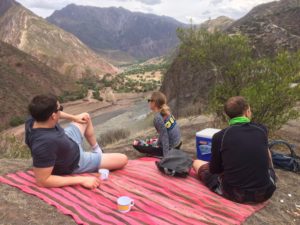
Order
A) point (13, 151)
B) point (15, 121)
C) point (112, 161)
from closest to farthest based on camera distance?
point (112, 161) < point (13, 151) < point (15, 121)

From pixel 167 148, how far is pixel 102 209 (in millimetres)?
2546

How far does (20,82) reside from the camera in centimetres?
4741

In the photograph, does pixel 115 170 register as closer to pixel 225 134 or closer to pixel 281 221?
pixel 225 134

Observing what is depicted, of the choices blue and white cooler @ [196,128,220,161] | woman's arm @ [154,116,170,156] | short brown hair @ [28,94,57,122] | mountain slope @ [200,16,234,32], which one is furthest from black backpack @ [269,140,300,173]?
mountain slope @ [200,16,234,32]

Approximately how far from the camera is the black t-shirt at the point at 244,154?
14.7 feet

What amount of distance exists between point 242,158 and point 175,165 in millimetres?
1258

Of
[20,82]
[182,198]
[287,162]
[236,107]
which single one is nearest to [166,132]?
[182,198]

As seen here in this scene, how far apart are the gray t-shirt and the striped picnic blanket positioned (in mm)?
1301

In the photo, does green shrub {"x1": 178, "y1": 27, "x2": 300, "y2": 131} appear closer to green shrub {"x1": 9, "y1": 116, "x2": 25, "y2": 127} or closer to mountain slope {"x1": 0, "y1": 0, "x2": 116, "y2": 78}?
green shrub {"x1": 9, "y1": 116, "x2": 25, "y2": 127}

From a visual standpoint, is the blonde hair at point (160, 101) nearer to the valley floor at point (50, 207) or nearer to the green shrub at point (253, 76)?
the valley floor at point (50, 207)

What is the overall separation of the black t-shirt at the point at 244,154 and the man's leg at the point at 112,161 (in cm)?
153

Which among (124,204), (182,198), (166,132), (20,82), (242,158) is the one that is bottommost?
(20,82)

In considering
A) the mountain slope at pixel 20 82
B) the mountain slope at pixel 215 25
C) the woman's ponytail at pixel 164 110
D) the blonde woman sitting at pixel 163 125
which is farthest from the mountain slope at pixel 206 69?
the mountain slope at pixel 20 82

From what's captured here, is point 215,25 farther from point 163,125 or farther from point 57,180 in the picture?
point 57,180
